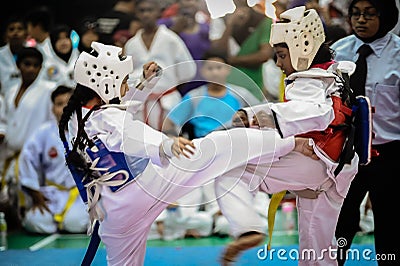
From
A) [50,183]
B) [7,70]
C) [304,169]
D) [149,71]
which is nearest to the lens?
[304,169]

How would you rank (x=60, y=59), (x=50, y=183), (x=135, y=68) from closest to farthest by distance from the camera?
(x=135, y=68)
(x=50, y=183)
(x=60, y=59)

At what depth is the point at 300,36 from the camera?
289 cm

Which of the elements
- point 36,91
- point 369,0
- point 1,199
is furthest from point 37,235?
point 369,0

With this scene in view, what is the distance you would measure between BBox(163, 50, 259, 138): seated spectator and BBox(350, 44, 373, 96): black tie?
1.42 ft

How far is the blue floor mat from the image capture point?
10.8 feet

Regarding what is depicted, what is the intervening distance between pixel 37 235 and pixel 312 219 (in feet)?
5.42

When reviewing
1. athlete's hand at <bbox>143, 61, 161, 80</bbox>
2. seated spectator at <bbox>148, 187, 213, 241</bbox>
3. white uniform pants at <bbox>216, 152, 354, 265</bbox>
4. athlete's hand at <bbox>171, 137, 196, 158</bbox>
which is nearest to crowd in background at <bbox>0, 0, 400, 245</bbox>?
seated spectator at <bbox>148, 187, 213, 241</bbox>

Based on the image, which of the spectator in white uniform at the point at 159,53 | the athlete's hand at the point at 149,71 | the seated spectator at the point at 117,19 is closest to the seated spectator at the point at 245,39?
the spectator in white uniform at the point at 159,53

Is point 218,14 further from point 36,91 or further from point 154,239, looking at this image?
point 36,91

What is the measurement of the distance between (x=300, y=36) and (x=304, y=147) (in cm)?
39

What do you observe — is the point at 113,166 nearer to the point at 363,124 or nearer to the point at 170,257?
the point at 170,257

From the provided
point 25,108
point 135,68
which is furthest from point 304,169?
point 25,108

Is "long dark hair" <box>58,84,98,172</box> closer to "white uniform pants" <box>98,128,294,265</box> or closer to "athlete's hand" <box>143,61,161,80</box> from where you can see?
"white uniform pants" <box>98,128,294,265</box>

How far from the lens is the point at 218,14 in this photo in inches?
125
